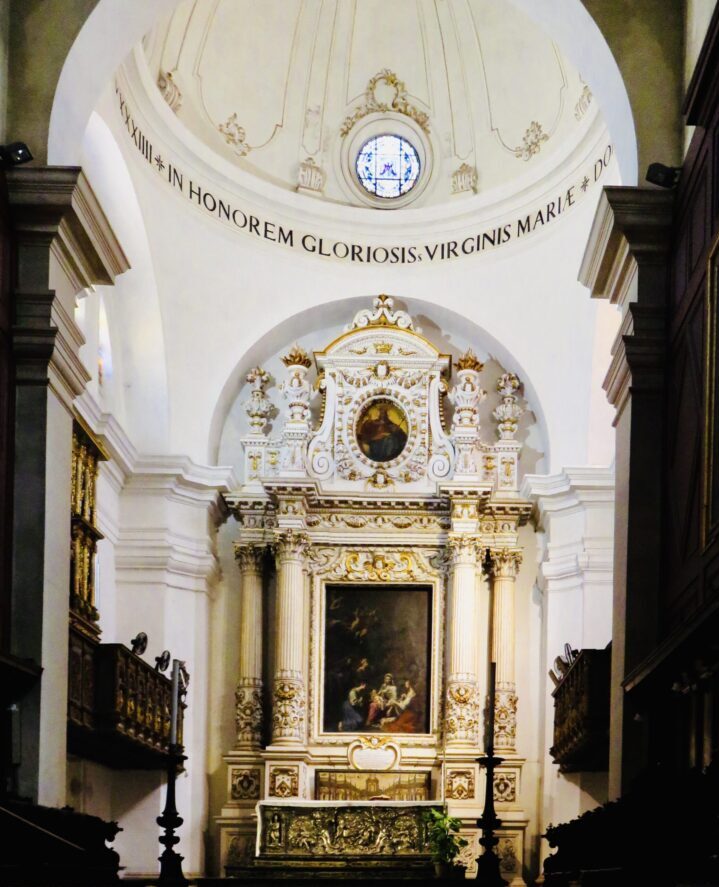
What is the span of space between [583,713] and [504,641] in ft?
18.7

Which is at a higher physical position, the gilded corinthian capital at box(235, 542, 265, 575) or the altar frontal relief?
the gilded corinthian capital at box(235, 542, 265, 575)

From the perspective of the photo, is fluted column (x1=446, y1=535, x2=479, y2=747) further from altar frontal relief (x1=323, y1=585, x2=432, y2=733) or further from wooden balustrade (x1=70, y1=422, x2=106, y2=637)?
wooden balustrade (x1=70, y1=422, x2=106, y2=637)

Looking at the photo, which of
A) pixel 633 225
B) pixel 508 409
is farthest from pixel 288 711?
pixel 633 225

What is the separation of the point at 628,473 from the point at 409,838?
8.88 meters

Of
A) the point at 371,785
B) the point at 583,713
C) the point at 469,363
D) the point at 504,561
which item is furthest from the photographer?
the point at 469,363

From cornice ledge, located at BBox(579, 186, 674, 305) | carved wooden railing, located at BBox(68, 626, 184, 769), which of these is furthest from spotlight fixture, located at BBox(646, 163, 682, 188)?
carved wooden railing, located at BBox(68, 626, 184, 769)

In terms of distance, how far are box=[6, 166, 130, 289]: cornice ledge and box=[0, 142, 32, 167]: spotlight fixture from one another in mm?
127

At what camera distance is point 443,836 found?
729 inches

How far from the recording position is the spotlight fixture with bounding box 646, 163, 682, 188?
1217 centimetres

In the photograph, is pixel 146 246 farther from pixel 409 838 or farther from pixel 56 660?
pixel 56 660

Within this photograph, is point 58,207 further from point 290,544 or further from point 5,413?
point 290,544

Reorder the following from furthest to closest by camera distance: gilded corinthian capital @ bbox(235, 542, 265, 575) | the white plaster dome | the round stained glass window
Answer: the round stained glass window, gilded corinthian capital @ bbox(235, 542, 265, 575), the white plaster dome

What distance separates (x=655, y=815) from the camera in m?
7.93

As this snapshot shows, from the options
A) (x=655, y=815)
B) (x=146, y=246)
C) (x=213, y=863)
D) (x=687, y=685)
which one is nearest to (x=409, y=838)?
(x=213, y=863)
